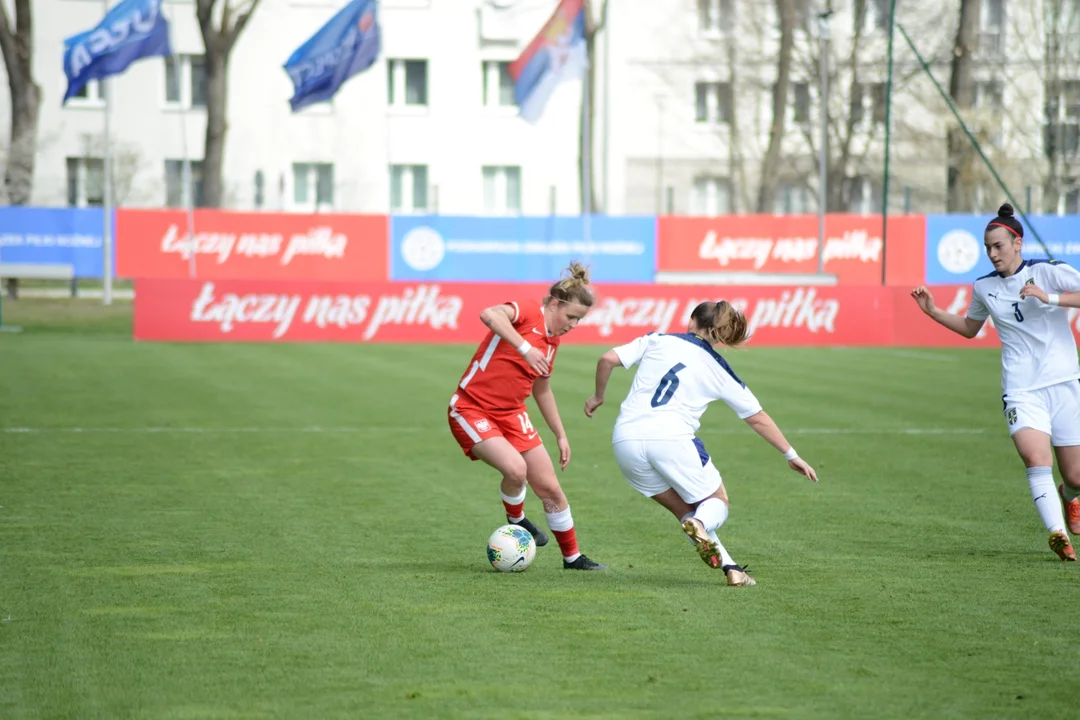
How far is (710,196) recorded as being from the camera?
5481 cm

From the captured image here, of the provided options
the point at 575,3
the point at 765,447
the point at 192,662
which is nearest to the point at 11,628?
the point at 192,662

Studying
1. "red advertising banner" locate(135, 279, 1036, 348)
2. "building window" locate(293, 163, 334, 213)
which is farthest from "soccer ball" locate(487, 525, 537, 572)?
Answer: "building window" locate(293, 163, 334, 213)

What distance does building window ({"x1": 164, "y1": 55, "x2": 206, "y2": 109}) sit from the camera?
51.4 meters

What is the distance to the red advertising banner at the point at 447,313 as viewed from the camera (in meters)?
29.0

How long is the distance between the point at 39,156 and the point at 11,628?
45666 millimetres

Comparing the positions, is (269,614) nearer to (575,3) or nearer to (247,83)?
(575,3)

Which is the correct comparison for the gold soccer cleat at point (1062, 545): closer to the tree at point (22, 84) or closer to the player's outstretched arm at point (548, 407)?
the player's outstretched arm at point (548, 407)

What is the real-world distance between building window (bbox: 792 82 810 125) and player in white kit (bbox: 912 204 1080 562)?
149ft

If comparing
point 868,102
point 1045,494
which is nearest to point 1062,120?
point 868,102

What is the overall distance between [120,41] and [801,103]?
96.8 ft

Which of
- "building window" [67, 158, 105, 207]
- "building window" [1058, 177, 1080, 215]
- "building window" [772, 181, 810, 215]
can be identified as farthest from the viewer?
"building window" [772, 181, 810, 215]

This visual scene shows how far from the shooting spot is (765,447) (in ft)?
49.9

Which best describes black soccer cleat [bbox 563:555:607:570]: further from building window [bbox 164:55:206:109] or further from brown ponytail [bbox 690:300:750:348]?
building window [bbox 164:55:206:109]

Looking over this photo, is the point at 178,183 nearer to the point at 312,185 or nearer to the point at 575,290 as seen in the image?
the point at 312,185
